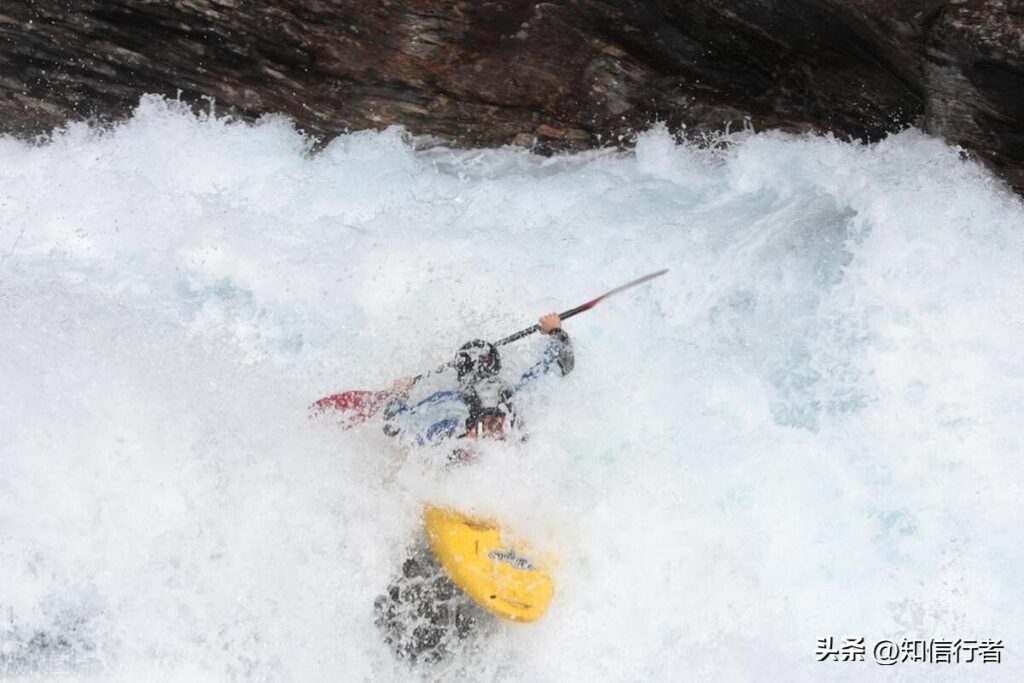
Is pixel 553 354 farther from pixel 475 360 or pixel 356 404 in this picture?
pixel 356 404

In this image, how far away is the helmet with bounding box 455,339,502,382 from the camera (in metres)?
5.52

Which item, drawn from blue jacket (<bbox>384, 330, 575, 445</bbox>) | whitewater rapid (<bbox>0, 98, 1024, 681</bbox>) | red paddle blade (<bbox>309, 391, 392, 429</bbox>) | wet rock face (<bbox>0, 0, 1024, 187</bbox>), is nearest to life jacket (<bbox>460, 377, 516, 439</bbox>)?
blue jacket (<bbox>384, 330, 575, 445</bbox>)

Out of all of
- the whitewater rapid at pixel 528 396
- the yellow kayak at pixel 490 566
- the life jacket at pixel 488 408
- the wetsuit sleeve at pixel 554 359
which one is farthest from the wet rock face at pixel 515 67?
the yellow kayak at pixel 490 566

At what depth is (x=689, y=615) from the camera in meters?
5.73

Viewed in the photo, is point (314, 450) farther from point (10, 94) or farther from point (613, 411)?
point (10, 94)

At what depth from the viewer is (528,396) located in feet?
20.0

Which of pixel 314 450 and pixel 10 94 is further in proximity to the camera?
pixel 10 94

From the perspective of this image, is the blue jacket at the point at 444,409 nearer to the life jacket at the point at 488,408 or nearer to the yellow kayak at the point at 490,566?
the life jacket at the point at 488,408

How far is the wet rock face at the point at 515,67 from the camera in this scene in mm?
6281

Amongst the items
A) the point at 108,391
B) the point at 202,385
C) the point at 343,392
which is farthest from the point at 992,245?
the point at 108,391

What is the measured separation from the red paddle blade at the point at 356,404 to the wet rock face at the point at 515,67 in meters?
2.42

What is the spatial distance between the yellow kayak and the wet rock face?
3078mm

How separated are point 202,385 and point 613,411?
2.70m

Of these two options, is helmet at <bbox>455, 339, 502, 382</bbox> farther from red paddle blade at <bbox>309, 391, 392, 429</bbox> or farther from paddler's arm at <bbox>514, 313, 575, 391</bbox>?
red paddle blade at <bbox>309, 391, 392, 429</bbox>
